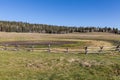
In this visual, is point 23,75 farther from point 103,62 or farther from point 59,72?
point 103,62

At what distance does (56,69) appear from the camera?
23344mm

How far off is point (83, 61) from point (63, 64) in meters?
2.50

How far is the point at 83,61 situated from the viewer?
26.2 metres

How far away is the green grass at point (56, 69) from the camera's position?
2095cm

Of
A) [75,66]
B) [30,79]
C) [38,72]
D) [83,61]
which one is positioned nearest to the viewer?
[30,79]

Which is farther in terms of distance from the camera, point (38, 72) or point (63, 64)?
point (63, 64)

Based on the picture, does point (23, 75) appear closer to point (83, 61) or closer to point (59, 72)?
point (59, 72)

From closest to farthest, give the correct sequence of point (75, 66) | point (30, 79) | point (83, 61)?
point (30, 79)
point (75, 66)
point (83, 61)

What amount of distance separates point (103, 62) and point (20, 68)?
27.8 ft

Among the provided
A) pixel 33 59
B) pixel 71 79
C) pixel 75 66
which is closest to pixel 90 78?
pixel 71 79

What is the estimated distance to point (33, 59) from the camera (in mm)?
26719

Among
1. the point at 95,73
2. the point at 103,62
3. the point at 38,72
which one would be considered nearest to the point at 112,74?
the point at 95,73

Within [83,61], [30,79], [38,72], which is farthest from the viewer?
[83,61]

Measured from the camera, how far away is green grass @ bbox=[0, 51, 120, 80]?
20953 mm
